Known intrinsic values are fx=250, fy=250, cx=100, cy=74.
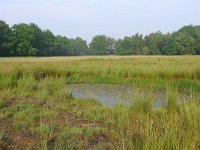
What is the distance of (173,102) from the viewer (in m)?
5.77

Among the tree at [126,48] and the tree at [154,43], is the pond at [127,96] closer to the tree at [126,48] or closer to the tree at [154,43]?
the tree at [154,43]

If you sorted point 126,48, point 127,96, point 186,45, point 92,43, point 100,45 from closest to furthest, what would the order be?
point 127,96 → point 186,45 → point 126,48 → point 100,45 → point 92,43

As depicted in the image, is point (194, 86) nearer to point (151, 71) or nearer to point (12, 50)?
point (151, 71)

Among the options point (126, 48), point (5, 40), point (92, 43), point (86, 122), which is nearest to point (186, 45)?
point (126, 48)

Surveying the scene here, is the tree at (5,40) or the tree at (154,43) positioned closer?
the tree at (5,40)

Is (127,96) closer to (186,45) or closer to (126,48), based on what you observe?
(186,45)

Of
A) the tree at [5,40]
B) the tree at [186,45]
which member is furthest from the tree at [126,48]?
the tree at [5,40]

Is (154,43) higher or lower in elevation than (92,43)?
lower

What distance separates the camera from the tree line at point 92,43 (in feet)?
171

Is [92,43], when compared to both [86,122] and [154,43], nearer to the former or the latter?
[154,43]

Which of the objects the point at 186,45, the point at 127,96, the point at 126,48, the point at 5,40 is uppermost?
the point at 5,40

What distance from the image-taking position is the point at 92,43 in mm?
93562

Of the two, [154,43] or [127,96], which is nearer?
[127,96]

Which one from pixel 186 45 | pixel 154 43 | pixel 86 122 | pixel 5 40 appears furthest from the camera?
pixel 154 43
